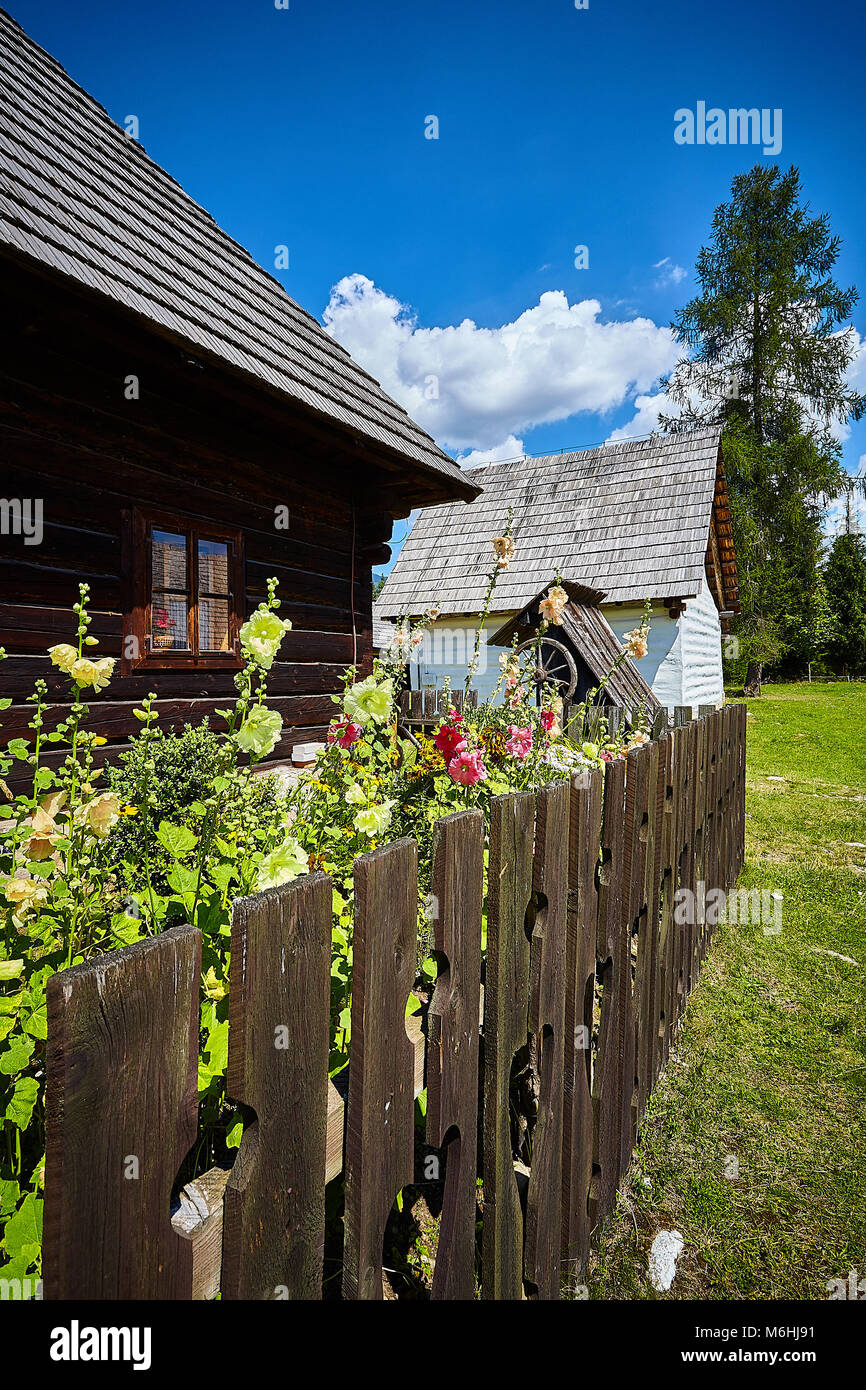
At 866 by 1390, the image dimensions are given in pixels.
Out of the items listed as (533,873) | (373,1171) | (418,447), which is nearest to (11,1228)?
(373,1171)

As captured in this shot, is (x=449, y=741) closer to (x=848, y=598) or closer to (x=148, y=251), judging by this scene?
(x=148, y=251)

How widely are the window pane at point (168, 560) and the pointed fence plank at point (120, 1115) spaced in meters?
4.43

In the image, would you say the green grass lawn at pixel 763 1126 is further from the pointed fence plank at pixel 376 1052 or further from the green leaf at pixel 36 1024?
the green leaf at pixel 36 1024

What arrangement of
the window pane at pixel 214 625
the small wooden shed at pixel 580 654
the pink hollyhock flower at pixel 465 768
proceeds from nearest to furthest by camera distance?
the pink hollyhock flower at pixel 465 768 < the window pane at pixel 214 625 < the small wooden shed at pixel 580 654

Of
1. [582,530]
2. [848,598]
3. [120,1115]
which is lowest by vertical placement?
[120,1115]

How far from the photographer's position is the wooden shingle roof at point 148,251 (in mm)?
3533

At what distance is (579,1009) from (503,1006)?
0.48m

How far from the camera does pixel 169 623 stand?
478cm

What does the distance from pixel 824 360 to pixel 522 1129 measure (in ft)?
82.8

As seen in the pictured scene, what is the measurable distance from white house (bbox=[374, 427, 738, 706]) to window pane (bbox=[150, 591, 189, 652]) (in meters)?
7.94

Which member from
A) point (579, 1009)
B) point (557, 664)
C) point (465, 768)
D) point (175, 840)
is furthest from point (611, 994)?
point (557, 664)

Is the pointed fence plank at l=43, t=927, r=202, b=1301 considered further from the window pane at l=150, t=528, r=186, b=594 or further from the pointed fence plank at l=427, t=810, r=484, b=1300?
the window pane at l=150, t=528, r=186, b=594

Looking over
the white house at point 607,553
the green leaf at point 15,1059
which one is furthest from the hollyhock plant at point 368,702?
the white house at point 607,553

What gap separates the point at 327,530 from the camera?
19.6ft
